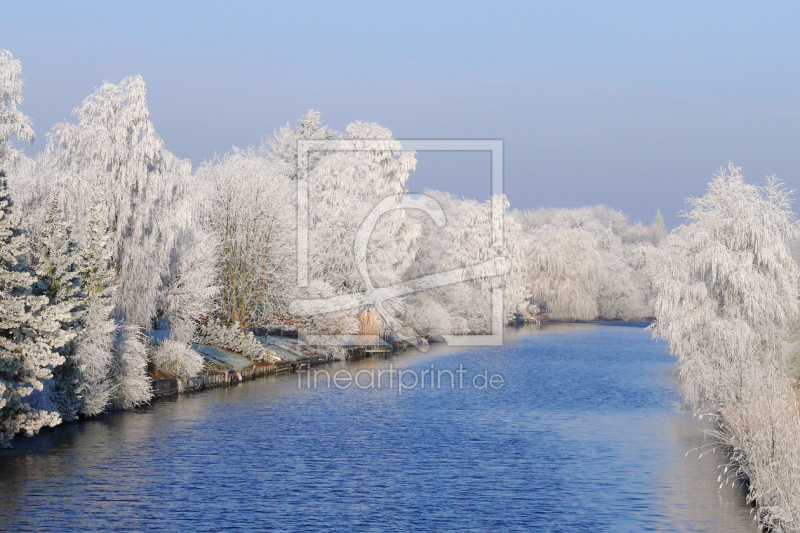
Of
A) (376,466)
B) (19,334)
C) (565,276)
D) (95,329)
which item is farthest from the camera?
(565,276)

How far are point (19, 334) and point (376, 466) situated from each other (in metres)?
10.3

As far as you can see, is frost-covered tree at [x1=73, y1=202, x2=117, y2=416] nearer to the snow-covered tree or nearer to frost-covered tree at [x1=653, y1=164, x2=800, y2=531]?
the snow-covered tree

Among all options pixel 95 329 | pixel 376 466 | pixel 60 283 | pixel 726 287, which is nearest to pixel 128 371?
pixel 95 329

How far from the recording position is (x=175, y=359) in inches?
1323

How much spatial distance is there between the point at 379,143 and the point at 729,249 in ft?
125

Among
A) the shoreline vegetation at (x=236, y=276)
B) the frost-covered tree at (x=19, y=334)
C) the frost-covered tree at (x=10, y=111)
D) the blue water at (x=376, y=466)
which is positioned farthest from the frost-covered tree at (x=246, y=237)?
the frost-covered tree at (x=19, y=334)

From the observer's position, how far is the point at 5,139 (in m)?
30.5

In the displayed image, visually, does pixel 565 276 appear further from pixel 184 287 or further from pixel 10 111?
pixel 10 111

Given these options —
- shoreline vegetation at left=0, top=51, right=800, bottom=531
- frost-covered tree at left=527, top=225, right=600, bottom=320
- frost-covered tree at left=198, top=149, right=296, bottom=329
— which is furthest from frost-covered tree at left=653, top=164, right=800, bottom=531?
frost-covered tree at left=527, top=225, right=600, bottom=320

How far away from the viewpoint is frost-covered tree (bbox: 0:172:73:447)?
21.0 meters

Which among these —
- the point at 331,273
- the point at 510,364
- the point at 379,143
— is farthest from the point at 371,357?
the point at 379,143

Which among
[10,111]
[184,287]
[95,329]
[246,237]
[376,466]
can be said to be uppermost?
[10,111]

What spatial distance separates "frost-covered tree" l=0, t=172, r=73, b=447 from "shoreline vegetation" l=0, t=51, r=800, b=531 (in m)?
0.05

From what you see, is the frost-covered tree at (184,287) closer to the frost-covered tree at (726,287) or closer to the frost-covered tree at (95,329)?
the frost-covered tree at (95,329)
